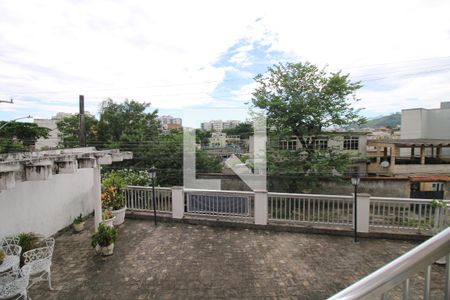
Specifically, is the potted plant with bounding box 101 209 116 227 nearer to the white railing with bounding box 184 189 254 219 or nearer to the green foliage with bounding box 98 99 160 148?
the white railing with bounding box 184 189 254 219

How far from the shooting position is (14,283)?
3041 millimetres

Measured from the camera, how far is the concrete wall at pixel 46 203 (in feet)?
14.6

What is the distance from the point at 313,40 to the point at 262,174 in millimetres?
5622

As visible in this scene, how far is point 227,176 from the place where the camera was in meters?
11.7

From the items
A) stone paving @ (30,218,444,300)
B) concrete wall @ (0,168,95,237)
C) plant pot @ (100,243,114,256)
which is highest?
concrete wall @ (0,168,95,237)

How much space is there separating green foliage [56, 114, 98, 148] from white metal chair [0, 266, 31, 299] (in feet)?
37.0

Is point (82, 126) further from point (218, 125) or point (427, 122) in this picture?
point (427, 122)

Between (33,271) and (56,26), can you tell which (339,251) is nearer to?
(33,271)

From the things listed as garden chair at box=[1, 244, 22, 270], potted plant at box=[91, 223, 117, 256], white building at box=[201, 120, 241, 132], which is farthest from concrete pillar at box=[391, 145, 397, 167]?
garden chair at box=[1, 244, 22, 270]

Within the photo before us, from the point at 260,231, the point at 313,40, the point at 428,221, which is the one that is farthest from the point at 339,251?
the point at 313,40

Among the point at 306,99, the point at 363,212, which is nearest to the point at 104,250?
the point at 363,212

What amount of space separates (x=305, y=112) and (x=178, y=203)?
6.31 m

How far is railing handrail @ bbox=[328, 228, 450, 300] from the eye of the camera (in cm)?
80

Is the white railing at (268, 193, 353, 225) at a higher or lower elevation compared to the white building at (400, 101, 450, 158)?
lower
